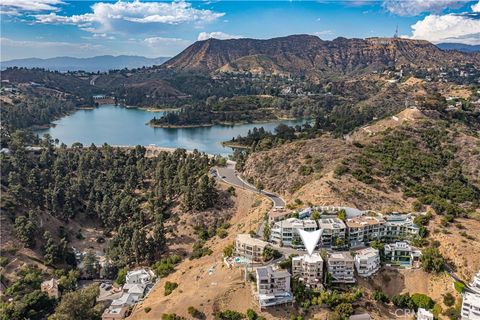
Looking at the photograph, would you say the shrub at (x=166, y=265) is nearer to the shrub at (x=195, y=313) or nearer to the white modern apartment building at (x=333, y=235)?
the shrub at (x=195, y=313)

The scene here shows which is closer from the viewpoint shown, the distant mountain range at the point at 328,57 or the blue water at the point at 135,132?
the blue water at the point at 135,132

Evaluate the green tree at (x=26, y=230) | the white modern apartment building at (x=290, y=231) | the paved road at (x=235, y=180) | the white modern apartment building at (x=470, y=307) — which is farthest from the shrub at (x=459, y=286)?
the green tree at (x=26, y=230)

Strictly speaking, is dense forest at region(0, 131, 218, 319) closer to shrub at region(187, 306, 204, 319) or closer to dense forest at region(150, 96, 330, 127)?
shrub at region(187, 306, 204, 319)

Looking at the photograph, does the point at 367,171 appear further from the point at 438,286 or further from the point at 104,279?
the point at 104,279

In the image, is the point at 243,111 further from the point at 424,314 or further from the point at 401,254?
the point at 424,314

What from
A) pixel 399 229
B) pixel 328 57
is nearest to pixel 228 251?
pixel 399 229
